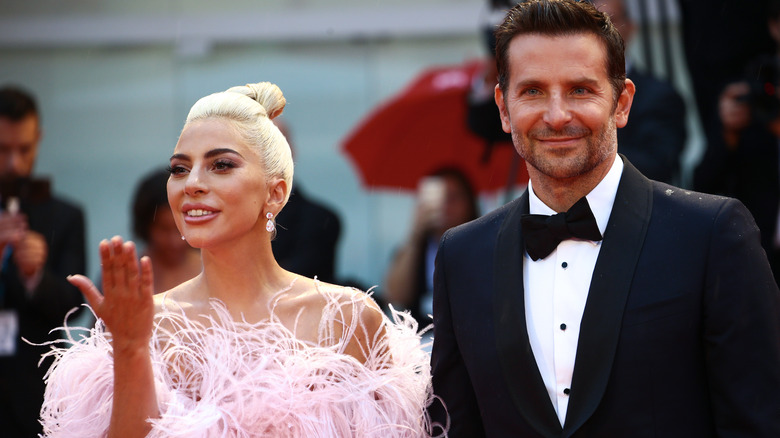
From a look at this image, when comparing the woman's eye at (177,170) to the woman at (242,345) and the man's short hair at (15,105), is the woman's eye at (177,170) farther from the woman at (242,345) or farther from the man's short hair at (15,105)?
the man's short hair at (15,105)

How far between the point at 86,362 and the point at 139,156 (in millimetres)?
3968

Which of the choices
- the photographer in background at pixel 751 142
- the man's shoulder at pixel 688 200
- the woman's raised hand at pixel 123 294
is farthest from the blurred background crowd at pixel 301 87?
the woman's raised hand at pixel 123 294

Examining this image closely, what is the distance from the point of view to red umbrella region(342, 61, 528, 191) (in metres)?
6.19

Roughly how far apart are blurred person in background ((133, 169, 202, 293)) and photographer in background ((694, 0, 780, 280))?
2406mm

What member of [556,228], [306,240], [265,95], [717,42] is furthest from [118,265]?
[717,42]

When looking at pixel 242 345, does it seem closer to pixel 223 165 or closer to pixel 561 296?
pixel 223 165

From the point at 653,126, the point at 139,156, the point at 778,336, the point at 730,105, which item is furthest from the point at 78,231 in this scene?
the point at 778,336

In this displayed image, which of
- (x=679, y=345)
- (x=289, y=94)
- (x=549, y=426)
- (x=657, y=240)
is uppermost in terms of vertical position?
(x=289, y=94)

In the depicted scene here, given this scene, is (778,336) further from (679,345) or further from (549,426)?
(549,426)

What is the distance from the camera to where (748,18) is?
470cm

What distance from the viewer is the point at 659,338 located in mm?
2336

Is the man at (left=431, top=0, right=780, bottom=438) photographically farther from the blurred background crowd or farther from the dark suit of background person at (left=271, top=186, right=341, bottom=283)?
the blurred background crowd

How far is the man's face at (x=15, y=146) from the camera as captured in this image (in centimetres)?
484

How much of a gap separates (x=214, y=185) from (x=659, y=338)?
4.23 ft
